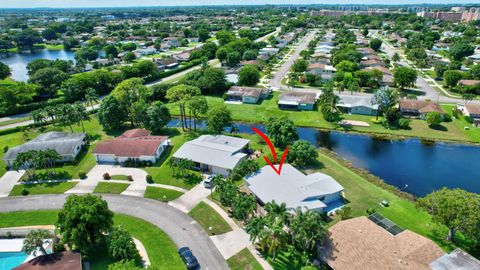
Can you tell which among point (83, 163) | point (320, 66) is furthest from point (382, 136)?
point (83, 163)

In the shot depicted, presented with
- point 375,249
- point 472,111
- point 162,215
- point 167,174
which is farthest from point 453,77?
point 162,215

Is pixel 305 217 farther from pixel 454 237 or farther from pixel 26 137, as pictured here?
pixel 26 137

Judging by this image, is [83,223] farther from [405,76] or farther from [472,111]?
[405,76]

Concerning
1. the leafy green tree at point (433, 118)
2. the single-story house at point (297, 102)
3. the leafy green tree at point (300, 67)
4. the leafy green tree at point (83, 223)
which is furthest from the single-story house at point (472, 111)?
the leafy green tree at point (83, 223)

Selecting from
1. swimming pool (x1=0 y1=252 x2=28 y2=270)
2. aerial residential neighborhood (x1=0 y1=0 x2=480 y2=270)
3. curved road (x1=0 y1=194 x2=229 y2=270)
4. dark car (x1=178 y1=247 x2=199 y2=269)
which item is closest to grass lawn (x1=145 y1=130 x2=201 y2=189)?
aerial residential neighborhood (x1=0 y1=0 x2=480 y2=270)

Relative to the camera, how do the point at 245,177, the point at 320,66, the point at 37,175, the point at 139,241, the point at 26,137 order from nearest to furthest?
the point at 139,241 < the point at 245,177 < the point at 37,175 < the point at 26,137 < the point at 320,66

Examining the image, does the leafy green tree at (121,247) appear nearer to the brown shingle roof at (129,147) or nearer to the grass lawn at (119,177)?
the grass lawn at (119,177)

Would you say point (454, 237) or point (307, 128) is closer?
point (454, 237)
